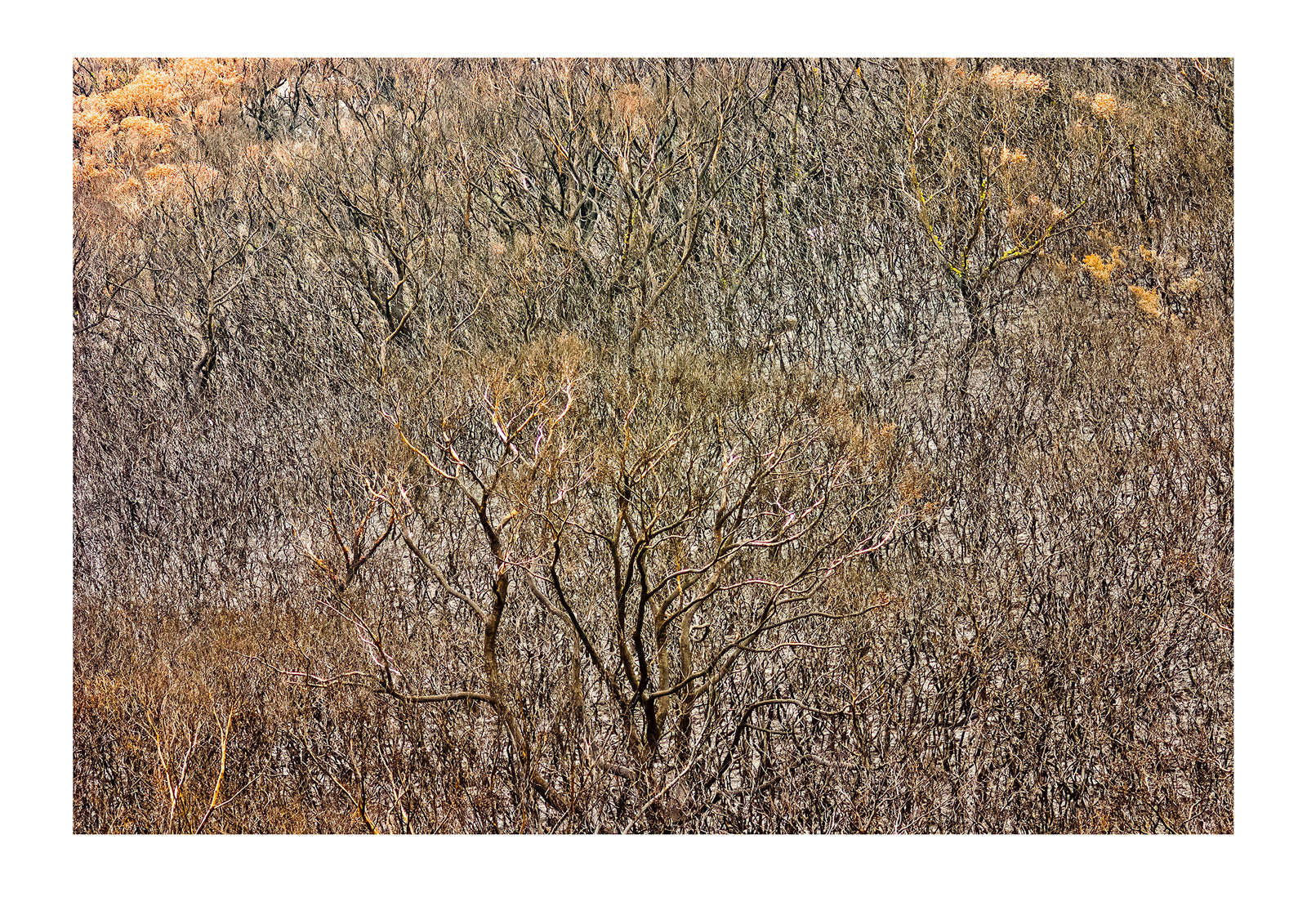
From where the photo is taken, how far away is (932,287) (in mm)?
6637

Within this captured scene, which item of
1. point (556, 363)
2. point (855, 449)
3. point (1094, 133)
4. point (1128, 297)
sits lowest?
point (855, 449)

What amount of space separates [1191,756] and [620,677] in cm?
316

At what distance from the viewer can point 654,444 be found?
6.48m

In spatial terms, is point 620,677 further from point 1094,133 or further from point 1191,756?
point 1094,133

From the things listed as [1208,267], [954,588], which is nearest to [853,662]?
[954,588]

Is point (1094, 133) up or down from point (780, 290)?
up

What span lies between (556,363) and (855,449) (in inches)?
69.2

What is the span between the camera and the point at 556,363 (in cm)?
654

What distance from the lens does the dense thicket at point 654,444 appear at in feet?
20.6

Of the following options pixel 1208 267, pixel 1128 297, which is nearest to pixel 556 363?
pixel 1128 297

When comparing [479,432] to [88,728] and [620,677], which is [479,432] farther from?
[88,728]

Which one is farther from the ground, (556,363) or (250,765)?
(556,363)

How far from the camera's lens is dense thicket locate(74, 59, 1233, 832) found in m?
6.28

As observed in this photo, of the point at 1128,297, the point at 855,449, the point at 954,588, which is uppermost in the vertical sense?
the point at 1128,297
